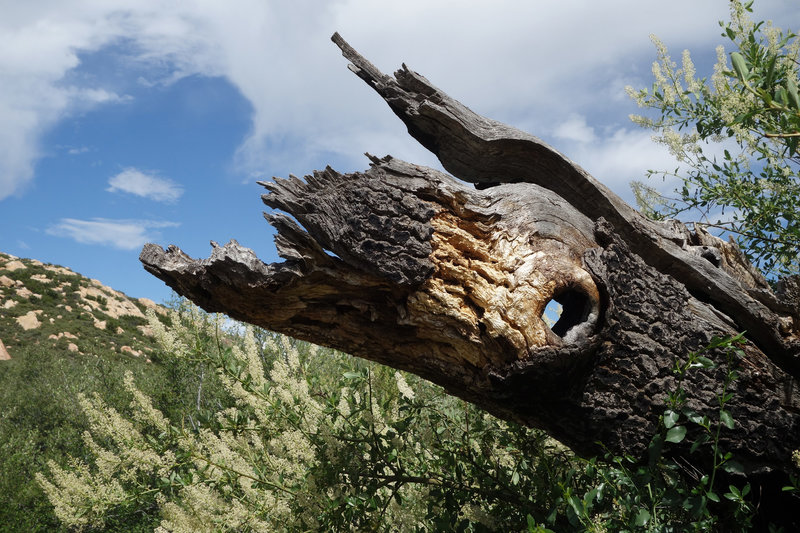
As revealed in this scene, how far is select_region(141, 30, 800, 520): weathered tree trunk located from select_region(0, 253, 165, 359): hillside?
27.4m

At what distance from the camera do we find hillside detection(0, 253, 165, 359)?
30984 millimetres

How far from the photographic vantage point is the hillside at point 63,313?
31.0 m

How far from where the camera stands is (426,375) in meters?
2.65

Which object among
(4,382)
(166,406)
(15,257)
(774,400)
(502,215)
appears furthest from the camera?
(15,257)

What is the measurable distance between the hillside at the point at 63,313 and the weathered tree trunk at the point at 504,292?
27.4m

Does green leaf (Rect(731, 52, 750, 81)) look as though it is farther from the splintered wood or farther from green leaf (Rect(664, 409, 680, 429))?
green leaf (Rect(664, 409, 680, 429))

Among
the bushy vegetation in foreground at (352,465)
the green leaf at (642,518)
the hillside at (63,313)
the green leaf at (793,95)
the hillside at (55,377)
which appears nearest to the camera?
the green leaf at (642,518)

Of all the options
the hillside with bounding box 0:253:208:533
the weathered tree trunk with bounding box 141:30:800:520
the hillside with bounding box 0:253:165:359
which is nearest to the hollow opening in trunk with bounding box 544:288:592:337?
the weathered tree trunk with bounding box 141:30:800:520

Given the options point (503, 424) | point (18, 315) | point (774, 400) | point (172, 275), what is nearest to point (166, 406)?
point (503, 424)

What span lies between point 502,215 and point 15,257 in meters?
50.5

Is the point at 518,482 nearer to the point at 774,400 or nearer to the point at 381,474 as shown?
the point at 381,474

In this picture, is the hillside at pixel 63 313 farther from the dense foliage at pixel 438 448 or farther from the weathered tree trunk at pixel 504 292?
the weathered tree trunk at pixel 504 292

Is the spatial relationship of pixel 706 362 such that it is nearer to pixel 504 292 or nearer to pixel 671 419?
pixel 671 419

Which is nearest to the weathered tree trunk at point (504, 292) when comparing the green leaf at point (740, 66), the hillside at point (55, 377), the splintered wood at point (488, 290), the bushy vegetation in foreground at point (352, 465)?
the splintered wood at point (488, 290)
